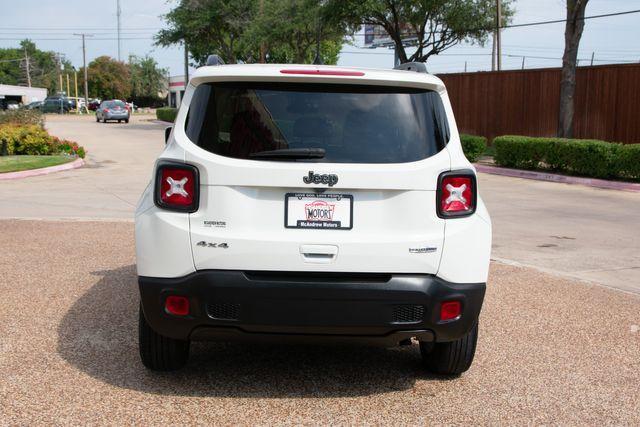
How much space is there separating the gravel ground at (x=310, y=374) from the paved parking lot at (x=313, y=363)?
0.04 feet

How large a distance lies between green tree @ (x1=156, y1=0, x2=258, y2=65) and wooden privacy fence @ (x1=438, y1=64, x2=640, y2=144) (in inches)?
730

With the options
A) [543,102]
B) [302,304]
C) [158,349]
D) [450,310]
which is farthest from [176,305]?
[543,102]

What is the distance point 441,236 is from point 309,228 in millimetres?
696

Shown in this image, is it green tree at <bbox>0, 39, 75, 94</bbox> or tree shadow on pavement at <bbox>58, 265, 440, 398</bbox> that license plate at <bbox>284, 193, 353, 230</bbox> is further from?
green tree at <bbox>0, 39, 75, 94</bbox>

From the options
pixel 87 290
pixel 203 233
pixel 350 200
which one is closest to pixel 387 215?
pixel 350 200

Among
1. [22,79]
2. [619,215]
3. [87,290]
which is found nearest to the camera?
[87,290]

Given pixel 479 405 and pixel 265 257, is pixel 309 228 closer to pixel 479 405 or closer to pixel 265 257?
pixel 265 257

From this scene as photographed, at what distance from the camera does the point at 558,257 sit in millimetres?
9086

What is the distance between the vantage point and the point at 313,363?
4973 millimetres

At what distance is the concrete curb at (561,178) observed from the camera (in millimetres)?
16875

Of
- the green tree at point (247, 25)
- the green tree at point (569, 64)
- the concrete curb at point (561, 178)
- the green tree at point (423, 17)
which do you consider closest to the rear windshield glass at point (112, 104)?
the green tree at point (247, 25)

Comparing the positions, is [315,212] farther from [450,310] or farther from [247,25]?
[247,25]

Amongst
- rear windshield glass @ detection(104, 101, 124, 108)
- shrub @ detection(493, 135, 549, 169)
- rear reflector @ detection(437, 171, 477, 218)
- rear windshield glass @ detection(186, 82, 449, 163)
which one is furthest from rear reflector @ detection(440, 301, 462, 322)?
rear windshield glass @ detection(104, 101, 124, 108)

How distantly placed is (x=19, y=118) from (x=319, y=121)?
22044 mm
